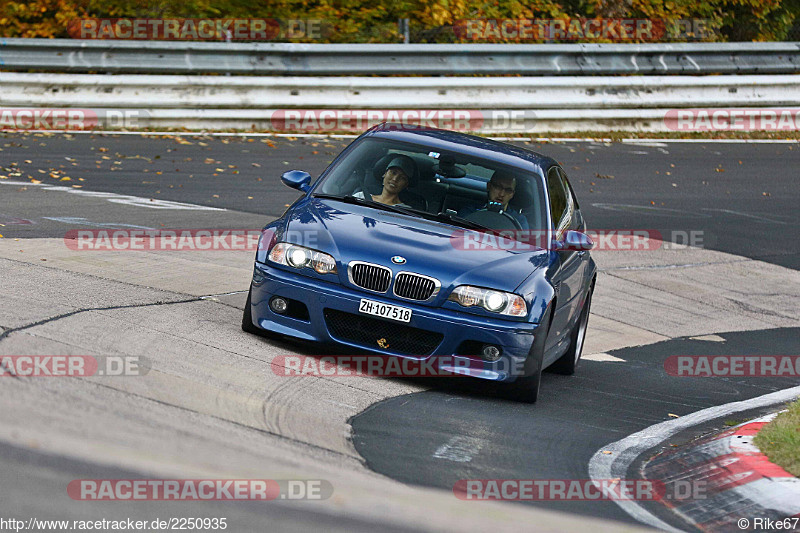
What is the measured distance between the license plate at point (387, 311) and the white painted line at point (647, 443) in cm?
140

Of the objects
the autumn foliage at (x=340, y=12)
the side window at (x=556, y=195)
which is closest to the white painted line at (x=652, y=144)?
the autumn foliage at (x=340, y=12)

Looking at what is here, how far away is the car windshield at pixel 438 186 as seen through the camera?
8.09 meters

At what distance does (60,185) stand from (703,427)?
790 centimetres

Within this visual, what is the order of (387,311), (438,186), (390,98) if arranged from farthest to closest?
(390,98) < (438,186) < (387,311)

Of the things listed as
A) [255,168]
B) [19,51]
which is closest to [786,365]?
[255,168]

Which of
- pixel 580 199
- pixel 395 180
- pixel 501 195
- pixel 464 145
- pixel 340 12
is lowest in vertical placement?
pixel 580 199

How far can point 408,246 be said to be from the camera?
7.27 meters

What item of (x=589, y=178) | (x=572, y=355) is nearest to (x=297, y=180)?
(x=572, y=355)

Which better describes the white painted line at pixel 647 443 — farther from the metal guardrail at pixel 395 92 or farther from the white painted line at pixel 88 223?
the metal guardrail at pixel 395 92

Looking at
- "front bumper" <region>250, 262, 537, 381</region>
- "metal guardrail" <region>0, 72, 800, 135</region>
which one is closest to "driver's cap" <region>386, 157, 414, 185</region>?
"front bumper" <region>250, 262, 537, 381</region>

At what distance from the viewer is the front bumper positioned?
7059 millimetres

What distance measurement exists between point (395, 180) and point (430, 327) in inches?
58.9

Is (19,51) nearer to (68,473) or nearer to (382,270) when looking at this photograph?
(382,270)

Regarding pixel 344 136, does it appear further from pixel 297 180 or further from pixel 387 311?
pixel 387 311
